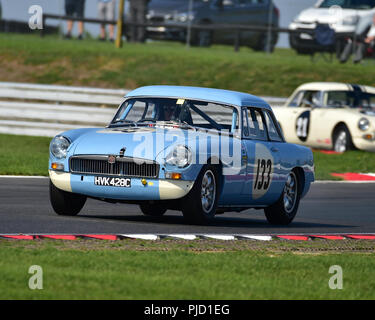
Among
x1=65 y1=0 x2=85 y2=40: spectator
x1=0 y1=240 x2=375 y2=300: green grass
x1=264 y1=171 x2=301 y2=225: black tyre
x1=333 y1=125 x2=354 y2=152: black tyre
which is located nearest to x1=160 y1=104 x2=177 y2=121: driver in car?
x1=264 y1=171 x2=301 y2=225: black tyre

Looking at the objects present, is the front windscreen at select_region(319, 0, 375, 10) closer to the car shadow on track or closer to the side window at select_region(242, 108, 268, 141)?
the car shadow on track

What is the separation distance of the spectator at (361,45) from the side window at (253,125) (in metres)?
17.4

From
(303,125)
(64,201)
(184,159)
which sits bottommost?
(303,125)

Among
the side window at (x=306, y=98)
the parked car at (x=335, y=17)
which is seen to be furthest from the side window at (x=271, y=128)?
the parked car at (x=335, y=17)

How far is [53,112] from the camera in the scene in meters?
22.6

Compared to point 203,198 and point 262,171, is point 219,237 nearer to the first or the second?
point 203,198

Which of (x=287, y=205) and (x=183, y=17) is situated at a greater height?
(x=183, y=17)

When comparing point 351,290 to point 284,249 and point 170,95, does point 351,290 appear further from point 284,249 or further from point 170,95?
point 170,95

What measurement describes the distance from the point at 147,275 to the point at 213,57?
23217 mm

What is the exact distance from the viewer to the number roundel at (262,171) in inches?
452

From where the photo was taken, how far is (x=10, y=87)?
77.2ft

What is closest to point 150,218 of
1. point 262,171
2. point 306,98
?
point 262,171

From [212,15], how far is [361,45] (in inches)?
166
